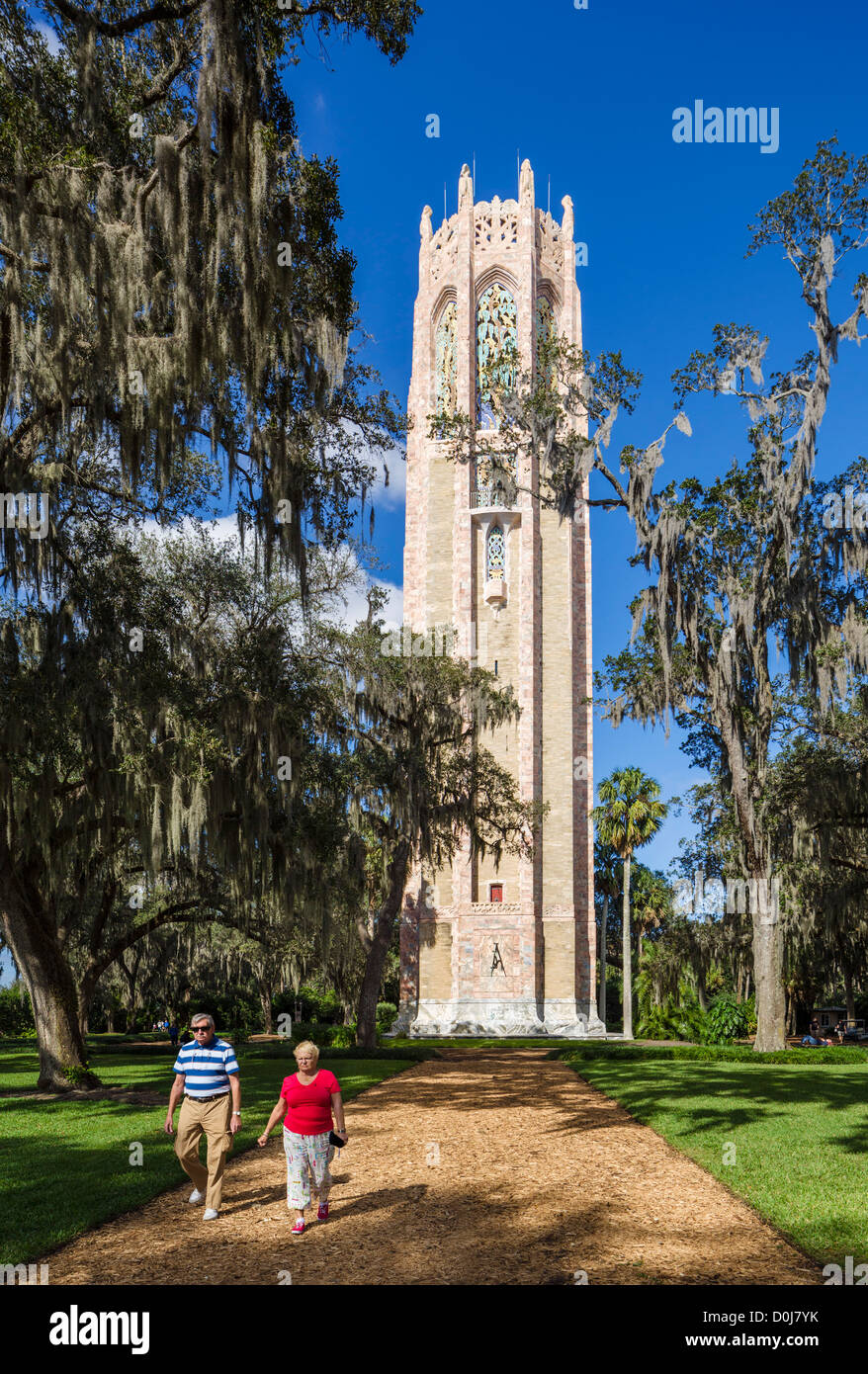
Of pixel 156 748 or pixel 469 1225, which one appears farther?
pixel 156 748

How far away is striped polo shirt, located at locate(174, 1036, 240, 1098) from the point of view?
7281 mm

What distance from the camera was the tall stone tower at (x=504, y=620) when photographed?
37.6 m

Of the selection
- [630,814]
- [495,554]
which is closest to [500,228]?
[495,554]

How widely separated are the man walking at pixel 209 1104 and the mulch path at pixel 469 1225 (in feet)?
1.12

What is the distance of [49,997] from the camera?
16.7 meters

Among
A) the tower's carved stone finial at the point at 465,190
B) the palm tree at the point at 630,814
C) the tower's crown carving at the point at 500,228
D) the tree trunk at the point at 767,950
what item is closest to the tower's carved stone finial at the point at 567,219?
the tower's crown carving at the point at 500,228

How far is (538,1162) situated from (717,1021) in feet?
82.1

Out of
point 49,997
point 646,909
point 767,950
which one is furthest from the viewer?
point 646,909

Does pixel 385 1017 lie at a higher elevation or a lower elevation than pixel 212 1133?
lower

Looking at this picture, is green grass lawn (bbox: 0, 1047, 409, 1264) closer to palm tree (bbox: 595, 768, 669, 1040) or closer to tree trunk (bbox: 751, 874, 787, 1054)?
tree trunk (bbox: 751, 874, 787, 1054)

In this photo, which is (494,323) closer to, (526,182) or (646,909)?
(526,182)

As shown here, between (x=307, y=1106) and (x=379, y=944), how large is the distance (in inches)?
767

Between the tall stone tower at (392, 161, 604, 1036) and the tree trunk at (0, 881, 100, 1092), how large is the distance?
68.7 ft

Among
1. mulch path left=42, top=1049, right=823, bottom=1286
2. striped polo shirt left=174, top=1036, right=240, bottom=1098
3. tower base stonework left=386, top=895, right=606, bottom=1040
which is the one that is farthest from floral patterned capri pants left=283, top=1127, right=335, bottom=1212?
tower base stonework left=386, top=895, right=606, bottom=1040
